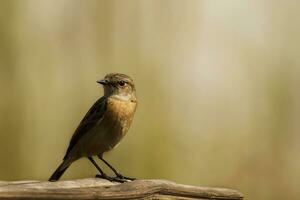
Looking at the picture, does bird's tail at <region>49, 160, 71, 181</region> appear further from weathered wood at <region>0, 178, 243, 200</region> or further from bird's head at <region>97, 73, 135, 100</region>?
weathered wood at <region>0, 178, 243, 200</region>

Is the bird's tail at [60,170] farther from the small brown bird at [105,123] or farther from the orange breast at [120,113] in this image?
the orange breast at [120,113]

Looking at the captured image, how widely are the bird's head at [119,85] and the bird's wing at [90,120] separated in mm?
91

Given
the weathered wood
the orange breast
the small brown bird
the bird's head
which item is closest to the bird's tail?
the small brown bird

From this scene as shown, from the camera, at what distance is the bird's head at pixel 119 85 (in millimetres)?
5430

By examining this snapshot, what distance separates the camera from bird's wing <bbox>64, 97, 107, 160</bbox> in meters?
5.32

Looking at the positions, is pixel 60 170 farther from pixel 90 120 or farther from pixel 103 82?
pixel 103 82

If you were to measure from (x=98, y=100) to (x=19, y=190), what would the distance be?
7.70 ft

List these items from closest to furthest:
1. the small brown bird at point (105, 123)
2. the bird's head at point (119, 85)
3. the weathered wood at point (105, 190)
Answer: the weathered wood at point (105, 190) < the small brown bird at point (105, 123) < the bird's head at point (119, 85)

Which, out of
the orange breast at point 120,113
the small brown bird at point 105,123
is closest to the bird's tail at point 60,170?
the small brown bird at point 105,123

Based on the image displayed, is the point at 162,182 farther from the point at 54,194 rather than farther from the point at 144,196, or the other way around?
the point at 54,194

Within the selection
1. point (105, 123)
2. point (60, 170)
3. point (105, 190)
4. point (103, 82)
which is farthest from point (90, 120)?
point (105, 190)

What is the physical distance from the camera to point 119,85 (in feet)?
17.8

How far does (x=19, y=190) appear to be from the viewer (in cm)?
313

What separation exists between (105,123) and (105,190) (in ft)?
6.15
